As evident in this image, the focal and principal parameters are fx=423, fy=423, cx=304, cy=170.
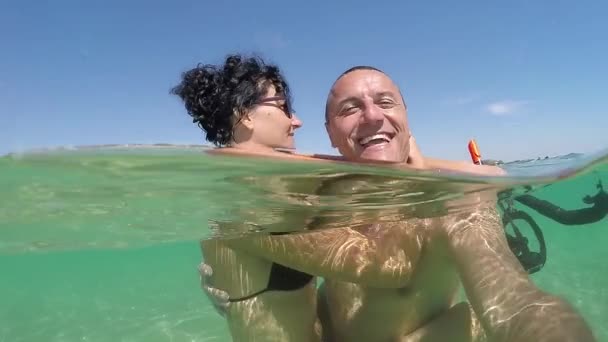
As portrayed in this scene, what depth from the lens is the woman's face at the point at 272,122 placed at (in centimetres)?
560

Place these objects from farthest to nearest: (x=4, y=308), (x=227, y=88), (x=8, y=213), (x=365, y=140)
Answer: (x=4, y=308) < (x=8, y=213) < (x=227, y=88) < (x=365, y=140)

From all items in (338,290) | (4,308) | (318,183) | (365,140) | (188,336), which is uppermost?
(365,140)

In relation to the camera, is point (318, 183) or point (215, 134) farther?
point (318, 183)

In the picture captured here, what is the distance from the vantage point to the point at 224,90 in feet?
19.3

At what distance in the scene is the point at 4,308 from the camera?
62.9 ft

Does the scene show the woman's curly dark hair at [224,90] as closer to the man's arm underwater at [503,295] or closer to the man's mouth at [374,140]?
the man's mouth at [374,140]

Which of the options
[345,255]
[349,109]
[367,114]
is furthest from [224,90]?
[345,255]

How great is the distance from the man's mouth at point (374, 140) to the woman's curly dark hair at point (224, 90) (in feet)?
4.63

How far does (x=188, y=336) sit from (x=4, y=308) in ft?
42.5

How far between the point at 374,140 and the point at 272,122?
145cm

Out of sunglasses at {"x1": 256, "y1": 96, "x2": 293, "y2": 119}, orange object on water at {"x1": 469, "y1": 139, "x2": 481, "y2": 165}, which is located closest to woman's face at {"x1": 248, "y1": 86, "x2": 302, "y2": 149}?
sunglasses at {"x1": 256, "y1": 96, "x2": 293, "y2": 119}

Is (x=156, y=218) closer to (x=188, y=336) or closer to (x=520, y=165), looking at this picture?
(x=188, y=336)

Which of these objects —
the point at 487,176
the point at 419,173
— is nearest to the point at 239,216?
the point at 419,173

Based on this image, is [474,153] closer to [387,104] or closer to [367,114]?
[387,104]
